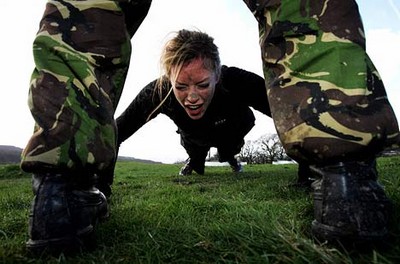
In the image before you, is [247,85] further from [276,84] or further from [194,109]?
[276,84]

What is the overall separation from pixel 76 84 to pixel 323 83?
1.00m

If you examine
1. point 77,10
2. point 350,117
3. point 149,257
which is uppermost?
point 77,10

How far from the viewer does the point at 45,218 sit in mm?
1412

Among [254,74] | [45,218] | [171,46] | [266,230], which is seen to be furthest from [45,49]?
[254,74]

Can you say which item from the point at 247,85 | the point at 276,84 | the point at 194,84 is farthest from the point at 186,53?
the point at 276,84

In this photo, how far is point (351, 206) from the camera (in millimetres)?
1289

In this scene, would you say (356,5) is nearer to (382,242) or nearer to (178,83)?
(382,242)

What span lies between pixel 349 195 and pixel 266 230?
37 centimetres

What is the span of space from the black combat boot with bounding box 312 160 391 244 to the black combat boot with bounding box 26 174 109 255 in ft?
3.00

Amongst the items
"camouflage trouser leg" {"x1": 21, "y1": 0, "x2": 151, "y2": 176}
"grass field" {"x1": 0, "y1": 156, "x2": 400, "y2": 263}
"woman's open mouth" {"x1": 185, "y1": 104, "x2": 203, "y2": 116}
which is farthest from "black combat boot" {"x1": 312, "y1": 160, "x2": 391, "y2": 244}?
"woman's open mouth" {"x1": 185, "y1": 104, "x2": 203, "y2": 116}

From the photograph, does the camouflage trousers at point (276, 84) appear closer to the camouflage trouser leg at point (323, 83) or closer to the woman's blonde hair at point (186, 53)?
the camouflage trouser leg at point (323, 83)

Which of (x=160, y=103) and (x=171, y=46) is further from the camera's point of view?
(x=160, y=103)

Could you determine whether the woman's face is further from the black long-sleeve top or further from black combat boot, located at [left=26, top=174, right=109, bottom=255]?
black combat boot, located at [left=26, top=174, right=109, bottom=255]

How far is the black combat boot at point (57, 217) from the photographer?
1.41 m
